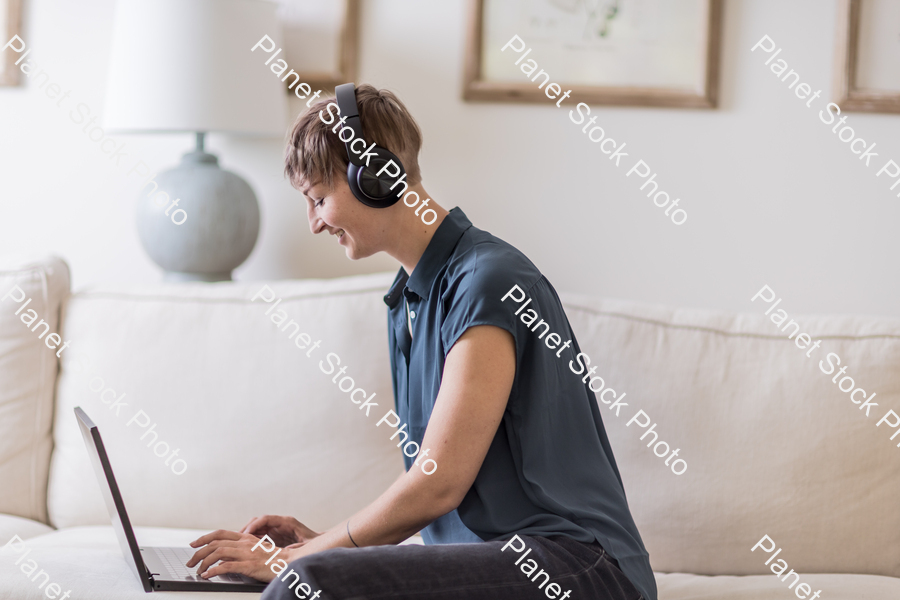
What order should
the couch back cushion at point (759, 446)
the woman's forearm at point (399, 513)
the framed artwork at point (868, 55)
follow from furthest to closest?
the framed artwork at point (868, 55) → the couch back cushion at point (759, 446) → the woman's forearm at point (399, 513)

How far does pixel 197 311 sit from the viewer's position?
1.50 m

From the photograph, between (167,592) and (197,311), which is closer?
(167,592)

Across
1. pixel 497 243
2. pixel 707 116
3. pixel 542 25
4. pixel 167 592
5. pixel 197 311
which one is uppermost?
pixel 542 25

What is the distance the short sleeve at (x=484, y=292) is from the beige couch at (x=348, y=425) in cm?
46

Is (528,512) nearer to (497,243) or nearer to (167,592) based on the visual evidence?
(497,243)

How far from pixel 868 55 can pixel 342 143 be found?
51.0 inches

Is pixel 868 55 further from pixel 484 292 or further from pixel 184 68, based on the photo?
pixel 184 68

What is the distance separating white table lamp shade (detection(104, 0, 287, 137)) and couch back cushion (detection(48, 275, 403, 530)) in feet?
1.26

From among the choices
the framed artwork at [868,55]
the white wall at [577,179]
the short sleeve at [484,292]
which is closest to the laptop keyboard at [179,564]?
the short sleeve at [484,292]

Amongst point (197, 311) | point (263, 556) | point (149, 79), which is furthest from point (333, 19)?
point (263, 556)

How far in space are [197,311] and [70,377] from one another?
0.28 metres

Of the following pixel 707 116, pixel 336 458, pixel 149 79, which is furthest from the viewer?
pixel 707 116

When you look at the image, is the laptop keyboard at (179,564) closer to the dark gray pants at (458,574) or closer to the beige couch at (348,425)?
the beige couch at (348,425)

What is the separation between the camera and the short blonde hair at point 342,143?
1041 millimetres
